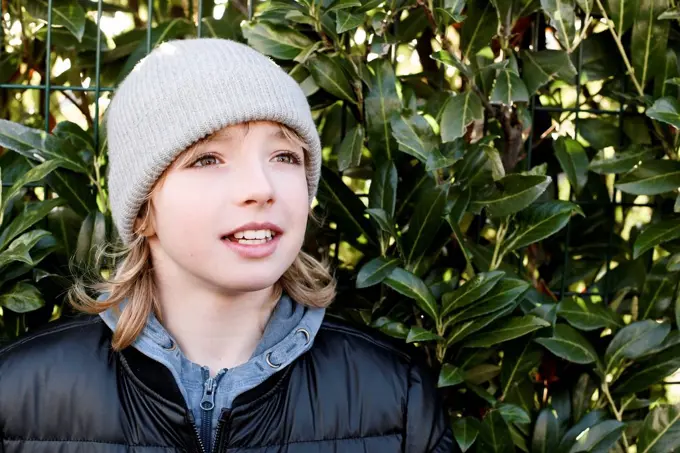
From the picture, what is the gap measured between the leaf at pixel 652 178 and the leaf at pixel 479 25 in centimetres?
56

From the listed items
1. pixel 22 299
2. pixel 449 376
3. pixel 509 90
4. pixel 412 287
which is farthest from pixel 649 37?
pixel 22 299

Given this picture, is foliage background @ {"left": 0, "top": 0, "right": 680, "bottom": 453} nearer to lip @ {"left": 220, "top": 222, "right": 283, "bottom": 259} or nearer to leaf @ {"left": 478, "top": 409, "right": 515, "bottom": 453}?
leaf @ {"left": 478, "top": 409, "right": 515, "bottom": 453}

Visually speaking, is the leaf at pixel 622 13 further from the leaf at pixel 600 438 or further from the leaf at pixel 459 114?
the leaf at pixel 600 438

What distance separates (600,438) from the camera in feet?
8.65

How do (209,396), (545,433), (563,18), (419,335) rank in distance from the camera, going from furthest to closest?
(545,433) < (563,18) < (419,335) < (209,396)

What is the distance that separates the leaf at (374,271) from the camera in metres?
2.56

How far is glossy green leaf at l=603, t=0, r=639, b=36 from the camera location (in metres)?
2.64

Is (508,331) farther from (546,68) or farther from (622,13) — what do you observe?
(622,13)

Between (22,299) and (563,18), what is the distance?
1660 millimetres

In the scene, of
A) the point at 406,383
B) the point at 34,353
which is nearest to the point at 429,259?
the point at 406,383

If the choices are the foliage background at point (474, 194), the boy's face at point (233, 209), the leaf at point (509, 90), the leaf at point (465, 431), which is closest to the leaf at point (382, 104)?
the foliage background at point (474, 194)

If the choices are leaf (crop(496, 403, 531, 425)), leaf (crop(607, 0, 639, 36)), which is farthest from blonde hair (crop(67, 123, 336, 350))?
leaf (crop(607, 0, 639, 36))

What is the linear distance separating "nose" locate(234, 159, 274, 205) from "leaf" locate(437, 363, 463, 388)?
2.55ft

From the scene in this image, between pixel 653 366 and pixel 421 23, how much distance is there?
1210 mm
